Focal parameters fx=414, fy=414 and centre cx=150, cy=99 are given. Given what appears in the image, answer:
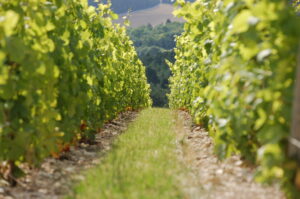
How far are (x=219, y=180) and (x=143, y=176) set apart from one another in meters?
0.77

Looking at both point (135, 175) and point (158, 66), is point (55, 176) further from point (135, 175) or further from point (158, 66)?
point (158, 66)

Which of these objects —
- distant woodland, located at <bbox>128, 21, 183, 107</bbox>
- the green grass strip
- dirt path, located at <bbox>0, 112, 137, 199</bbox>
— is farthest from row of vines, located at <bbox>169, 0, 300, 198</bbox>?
distant woodland, located at <bbox>128, 21, 183, 107</bbox>

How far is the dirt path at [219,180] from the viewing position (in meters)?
3.61

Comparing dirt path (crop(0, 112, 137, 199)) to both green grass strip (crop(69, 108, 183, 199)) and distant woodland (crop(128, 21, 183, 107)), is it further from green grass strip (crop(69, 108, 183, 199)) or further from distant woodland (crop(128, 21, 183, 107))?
distant woodland (crop(128, 21, 183, 107))

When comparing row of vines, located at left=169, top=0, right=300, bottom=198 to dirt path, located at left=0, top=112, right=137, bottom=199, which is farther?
dirt path, located at left=0, top=112, right=137, bottom=199

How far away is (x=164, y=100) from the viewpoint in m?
69.1

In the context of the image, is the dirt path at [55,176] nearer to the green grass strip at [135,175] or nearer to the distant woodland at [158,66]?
the green grass strip at [135,175]

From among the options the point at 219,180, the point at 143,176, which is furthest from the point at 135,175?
the point at 219,180

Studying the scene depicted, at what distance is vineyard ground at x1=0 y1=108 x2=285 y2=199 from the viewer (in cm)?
365

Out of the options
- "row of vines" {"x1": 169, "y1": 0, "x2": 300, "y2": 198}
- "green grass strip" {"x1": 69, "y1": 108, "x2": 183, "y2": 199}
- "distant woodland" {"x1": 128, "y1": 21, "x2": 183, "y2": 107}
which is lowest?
"distant woodland" {"x1": 128, "y1": 21, "x2": 183, "y2": 107}

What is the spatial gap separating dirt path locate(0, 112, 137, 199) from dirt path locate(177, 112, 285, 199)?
1164 millimetres

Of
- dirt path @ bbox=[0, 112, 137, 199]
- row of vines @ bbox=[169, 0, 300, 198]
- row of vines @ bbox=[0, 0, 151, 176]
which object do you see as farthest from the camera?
dirt path @ bbox=[0, 112, 137, 199]

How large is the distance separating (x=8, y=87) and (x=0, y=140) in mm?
576

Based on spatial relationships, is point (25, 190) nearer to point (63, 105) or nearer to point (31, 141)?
point (31, 141)
